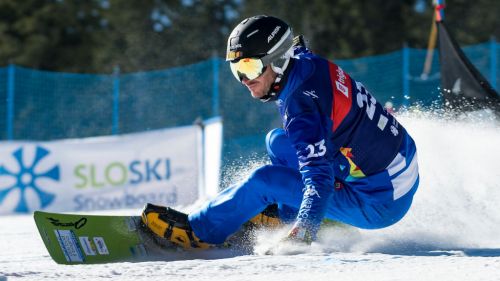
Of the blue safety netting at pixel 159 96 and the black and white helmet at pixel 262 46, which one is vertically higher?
the blue safety netting at pixel 159 96

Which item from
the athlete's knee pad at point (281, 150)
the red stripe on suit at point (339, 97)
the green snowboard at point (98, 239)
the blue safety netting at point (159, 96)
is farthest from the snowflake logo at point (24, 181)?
the red stripe on suit at point (339, 97)

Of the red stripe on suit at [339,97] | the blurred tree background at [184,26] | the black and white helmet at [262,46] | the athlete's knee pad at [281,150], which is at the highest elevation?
the blurred tree background at [184,26]

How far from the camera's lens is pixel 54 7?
25531mm

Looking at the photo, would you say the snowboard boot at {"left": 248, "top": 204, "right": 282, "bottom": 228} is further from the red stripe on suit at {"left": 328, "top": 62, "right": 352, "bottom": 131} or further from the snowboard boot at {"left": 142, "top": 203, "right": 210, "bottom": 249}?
the red stripe on suit at {"left": 328, "top": 62, "right": 352, "bottom": 131}

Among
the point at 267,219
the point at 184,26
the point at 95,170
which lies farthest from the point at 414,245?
the point at 184,26

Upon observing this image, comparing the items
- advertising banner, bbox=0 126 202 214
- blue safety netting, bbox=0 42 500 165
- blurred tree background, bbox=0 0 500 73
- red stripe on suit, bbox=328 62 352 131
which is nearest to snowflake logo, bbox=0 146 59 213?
Answer: advertising banner, bbox=0 126 202 214

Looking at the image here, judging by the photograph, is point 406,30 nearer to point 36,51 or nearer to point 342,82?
point 36,51

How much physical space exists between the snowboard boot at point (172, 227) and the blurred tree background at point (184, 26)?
63.0 feet

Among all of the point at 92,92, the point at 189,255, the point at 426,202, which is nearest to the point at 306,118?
the point at 189,255

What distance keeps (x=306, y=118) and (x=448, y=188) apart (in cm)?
174

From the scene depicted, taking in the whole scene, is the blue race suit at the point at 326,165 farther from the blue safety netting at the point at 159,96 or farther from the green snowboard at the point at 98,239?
the blue safety netting at the point at 159,96

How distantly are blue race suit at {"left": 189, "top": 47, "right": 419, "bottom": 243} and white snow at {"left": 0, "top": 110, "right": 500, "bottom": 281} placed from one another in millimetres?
189

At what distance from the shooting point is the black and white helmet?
3.90 metres

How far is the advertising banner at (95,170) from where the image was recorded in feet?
31.3
